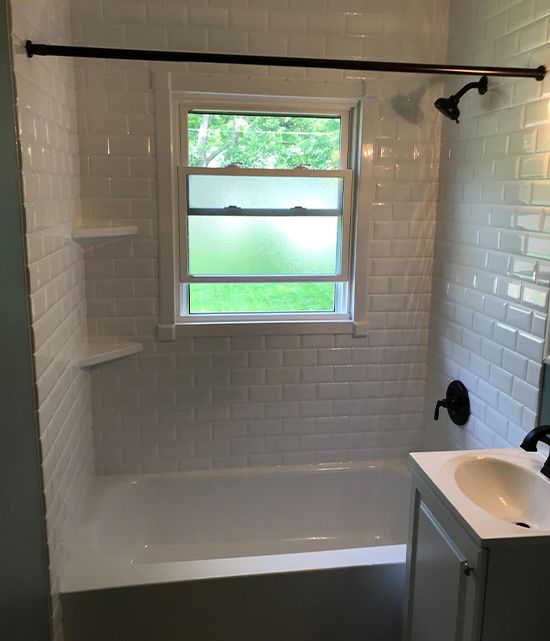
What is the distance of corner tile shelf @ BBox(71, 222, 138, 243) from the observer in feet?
7.60

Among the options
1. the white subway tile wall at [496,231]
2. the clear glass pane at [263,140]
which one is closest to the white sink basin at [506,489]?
the white subway tile wall at [496,231]

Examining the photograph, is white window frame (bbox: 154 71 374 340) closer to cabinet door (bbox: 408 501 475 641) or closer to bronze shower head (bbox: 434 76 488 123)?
bronze shower head (bbox: 434 76 488 123)

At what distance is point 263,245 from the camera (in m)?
2.78

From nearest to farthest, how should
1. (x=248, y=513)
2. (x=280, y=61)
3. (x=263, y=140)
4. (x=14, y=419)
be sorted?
(x=14, y=419), (x=280, y=61), (x=263, y=140), (x=248, y=513)

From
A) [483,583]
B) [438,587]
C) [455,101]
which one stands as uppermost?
[455,101]

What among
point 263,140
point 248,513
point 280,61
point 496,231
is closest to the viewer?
point 280,61

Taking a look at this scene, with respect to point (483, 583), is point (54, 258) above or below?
above

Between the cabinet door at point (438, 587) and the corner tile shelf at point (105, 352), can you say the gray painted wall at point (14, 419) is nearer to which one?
the corner tile shelf at point (105, 352)

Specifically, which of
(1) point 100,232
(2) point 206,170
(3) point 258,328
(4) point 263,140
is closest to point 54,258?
(1) point 100,232

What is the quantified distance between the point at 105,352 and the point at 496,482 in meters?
1.62

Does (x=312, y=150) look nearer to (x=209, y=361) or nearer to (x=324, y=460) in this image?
(x=209, y=361)

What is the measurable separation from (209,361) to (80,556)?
38.7 inches

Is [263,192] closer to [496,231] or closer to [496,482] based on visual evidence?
[496,231]

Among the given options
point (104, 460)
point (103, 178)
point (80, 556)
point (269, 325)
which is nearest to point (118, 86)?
A: point (103, 178)
